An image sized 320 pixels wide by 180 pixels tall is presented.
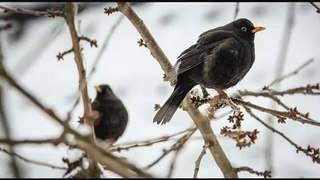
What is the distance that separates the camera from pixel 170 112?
2945mm

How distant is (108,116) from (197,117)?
194cm

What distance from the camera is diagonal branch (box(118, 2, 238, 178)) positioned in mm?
2133

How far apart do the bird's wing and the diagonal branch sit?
0.37 metres

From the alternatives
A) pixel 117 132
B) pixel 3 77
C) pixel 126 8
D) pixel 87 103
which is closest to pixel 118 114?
pixel 117 132

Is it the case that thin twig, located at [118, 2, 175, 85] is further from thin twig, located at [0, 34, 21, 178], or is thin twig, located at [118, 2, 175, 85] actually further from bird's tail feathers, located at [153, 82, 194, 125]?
thin twig, located at [0, 34, 21, 178]

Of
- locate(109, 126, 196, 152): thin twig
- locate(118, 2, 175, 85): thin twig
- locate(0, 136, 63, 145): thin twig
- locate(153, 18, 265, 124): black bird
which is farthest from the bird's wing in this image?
locate(0, 136, 63, 145): thin twig

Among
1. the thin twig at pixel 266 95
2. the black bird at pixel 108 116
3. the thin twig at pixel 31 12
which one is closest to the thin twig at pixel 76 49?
the thin twig at pixel 31 12

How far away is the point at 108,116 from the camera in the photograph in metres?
4.12

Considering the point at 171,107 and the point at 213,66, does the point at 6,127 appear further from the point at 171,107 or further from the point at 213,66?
the point at 213,66

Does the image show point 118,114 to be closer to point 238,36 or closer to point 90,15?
point 238,36

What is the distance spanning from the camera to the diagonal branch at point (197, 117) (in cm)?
213

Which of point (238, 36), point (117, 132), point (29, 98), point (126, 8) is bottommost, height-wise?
point (29, 98)

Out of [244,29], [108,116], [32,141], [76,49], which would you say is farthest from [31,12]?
[108,116]

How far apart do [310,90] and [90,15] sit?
734 centimetres
